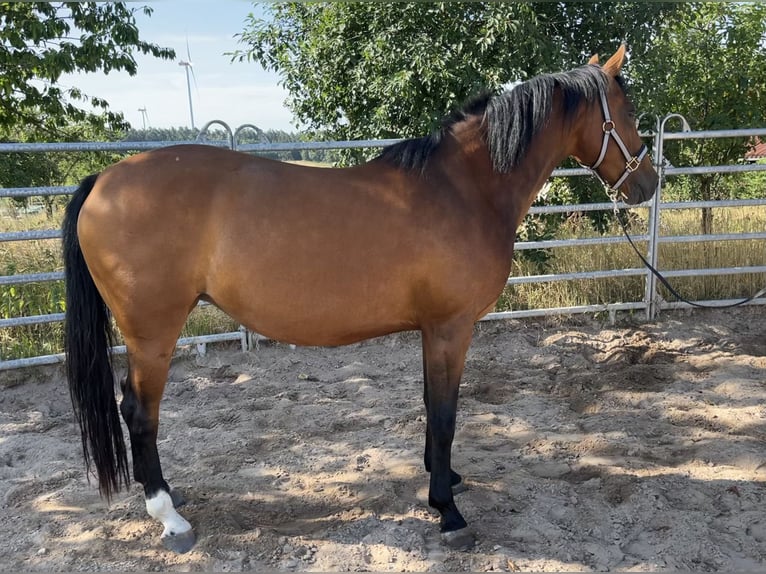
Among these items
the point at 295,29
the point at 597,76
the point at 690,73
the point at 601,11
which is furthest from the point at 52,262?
the point at 690,73

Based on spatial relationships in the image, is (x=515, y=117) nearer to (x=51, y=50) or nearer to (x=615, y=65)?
(x=615, y=65)

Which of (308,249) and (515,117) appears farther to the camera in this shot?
(515,117)

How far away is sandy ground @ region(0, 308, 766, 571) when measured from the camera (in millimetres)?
2471

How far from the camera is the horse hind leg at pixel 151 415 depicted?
258cm

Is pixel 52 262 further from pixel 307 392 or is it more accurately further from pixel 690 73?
pixel 690 73

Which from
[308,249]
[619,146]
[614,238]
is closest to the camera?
[308,249]

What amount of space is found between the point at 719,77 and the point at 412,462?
6950mm

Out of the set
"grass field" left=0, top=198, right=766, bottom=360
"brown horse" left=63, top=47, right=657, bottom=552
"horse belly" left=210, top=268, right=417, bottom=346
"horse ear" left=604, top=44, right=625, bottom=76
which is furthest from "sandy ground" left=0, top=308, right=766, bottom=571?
"horse ear" left=604, top=44, right=625, bottom=76

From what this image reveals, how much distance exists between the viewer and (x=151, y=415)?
2682mm

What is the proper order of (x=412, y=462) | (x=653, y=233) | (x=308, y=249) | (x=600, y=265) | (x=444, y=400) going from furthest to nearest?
(x=600, y=265) → (x=653, y=233) → (x=412, y=462) → (x=444, y=400) → (x=308, y=249)

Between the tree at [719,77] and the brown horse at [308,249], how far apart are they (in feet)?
17.6

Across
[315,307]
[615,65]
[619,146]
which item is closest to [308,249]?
[315,307]

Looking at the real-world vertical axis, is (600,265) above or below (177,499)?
above

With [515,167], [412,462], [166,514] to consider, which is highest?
[515,167]
